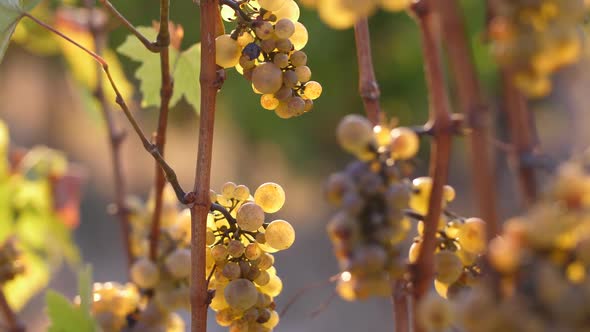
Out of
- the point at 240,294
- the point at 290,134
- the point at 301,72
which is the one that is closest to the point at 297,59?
the point at 301,72

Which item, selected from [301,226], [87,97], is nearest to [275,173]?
[301,226]

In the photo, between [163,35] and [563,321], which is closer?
[563,321]

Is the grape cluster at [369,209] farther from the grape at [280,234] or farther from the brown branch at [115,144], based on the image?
the brown branch at [115,144]

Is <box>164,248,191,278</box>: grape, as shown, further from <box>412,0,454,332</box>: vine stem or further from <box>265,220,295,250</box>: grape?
<box>412,0,454,332</box>: vine stem

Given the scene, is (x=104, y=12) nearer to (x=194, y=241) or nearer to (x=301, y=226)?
(x=194, y=241)

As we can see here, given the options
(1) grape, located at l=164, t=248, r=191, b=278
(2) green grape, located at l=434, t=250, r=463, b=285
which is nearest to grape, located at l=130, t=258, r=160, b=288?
(1) grape, located at l=164, t=248, r=191, b=278

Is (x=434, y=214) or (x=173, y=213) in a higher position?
(x=173, y=213)
